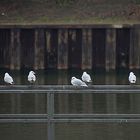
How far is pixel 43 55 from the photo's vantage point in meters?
39.3

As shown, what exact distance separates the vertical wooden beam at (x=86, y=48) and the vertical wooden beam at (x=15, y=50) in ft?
11.8

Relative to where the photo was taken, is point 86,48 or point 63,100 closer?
point 63,100

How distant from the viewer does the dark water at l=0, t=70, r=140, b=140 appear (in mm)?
16222

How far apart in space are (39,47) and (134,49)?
528 centimetres

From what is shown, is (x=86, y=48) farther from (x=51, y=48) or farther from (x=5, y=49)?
(x=5, y=49)

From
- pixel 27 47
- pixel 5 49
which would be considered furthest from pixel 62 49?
pixel 5 49

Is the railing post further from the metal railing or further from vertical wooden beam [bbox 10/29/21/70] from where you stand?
vertical wooden beam [bbox 10/29/21/70]

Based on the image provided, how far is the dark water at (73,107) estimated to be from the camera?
1622 cm

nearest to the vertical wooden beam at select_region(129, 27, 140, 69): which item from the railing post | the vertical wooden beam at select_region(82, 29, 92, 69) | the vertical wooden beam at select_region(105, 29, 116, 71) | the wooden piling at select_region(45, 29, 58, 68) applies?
the vertical wooden beam at select_region(105, 29, 116, 71)

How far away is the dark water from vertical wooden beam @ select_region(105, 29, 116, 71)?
0.76 metres

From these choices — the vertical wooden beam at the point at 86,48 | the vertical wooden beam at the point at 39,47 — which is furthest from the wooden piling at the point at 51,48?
the vertical wooden beam at the point at 86,48

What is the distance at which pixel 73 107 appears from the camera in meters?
24.5

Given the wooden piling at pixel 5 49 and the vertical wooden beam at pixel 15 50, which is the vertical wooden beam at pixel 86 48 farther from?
the wooden piling at pixel 5 49
